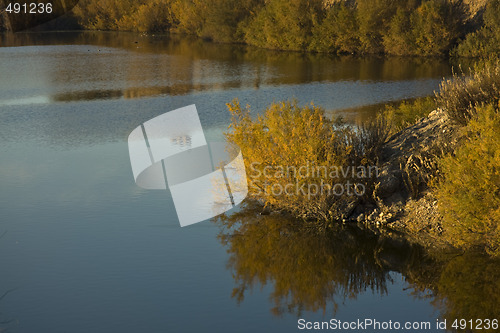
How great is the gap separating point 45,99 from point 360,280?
19283 millimetres

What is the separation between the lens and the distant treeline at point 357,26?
40.6 metres

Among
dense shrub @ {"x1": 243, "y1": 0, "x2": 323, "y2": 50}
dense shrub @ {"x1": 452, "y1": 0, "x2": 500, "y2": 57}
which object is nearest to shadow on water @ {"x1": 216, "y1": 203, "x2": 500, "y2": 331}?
dense shrub @ {"x1": 452, "y1": 0, "x2": 500, "y2": 57}

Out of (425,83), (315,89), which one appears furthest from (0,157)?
(425,83)

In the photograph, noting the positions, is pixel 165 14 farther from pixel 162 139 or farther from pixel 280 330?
pixel 280 330

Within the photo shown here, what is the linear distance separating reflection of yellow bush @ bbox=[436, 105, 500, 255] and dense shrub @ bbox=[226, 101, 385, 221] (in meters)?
2.25

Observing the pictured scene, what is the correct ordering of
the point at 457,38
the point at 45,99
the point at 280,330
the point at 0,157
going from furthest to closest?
1. the point at 457,38
2. the point at 45,99
3. the point at 0,157
4. the point at 280,330

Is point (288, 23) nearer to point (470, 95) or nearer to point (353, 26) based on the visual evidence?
point (353, 26)

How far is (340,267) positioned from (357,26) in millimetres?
35616

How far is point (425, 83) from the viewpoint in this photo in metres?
29.1

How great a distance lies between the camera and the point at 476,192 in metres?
10.9

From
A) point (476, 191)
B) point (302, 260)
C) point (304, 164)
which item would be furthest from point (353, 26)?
point (302, 260)

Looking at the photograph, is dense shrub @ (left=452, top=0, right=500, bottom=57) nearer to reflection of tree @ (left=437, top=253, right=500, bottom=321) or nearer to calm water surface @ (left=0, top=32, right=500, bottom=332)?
calm water surface @ (left=0, top=32, right=500, bottom=332)

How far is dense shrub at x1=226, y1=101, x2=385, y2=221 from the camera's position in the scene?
12.8 m

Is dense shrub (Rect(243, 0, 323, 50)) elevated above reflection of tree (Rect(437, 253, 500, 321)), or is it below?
above
